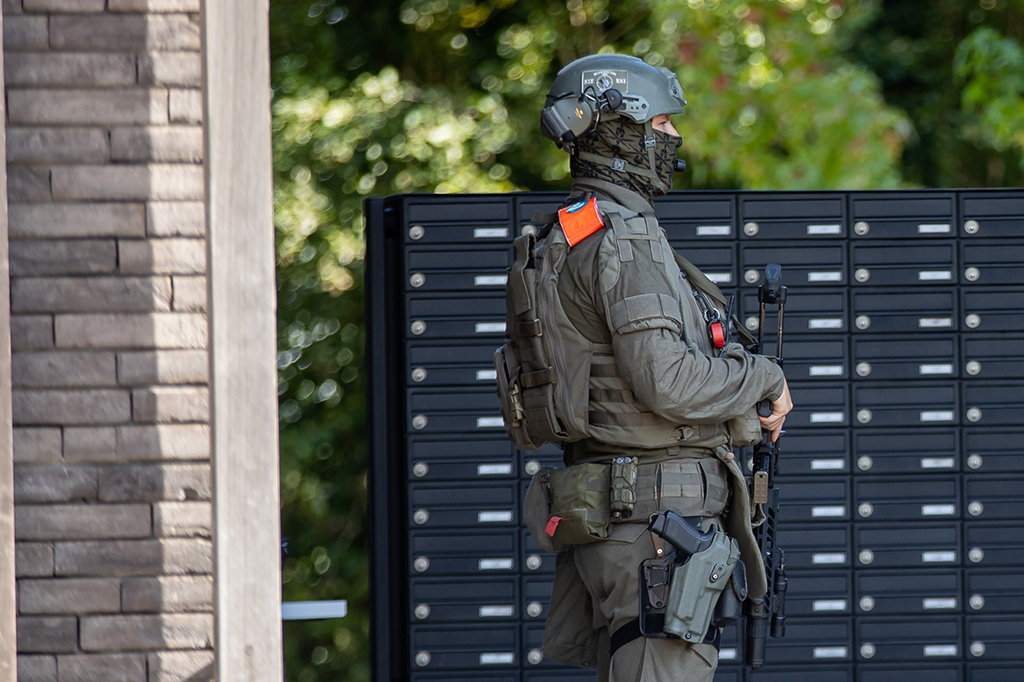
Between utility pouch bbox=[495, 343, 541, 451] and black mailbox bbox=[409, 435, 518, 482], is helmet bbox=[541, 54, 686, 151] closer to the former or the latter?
utility pouch bbox=[495, 343, 541, 451]

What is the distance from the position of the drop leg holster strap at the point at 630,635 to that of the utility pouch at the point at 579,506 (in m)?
0.22

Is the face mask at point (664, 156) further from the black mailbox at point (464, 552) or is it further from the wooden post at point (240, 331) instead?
the black mailbox at point (464, 552)

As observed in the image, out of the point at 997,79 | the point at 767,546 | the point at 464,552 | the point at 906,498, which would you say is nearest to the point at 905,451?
the point at 906,498

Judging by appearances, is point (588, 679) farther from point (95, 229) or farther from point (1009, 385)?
point (95, 229)

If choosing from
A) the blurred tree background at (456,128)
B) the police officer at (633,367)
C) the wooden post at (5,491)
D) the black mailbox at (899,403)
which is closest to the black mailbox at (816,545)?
the black mailbox at (899,403)

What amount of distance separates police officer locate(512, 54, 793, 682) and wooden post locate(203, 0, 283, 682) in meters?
0.73

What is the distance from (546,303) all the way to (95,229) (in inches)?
45.5

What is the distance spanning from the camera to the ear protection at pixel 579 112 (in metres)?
3.13

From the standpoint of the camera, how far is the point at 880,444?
4.44 m

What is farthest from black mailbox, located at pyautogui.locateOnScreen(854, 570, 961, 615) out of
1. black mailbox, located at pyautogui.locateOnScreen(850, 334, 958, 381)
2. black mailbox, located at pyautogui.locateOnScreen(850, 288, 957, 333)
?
black mailbox, located at pyautogui.locateOnScreen(850, 288, 957, 333)

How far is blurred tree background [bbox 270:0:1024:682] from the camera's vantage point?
8.01 m

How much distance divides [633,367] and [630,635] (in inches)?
25.5

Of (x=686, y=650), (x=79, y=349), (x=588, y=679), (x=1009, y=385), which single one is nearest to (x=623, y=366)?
(x=686, y=650)

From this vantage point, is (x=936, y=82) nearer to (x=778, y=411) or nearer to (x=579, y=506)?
(x=778, y=411)
